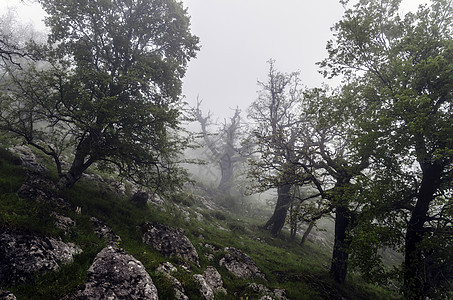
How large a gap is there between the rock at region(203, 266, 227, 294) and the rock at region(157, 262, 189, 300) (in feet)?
5.34

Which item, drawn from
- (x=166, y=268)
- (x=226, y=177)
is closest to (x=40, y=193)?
(x=166, y=268)

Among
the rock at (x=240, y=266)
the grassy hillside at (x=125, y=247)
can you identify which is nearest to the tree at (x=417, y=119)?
the grassy hillside at (x=125, y=247)

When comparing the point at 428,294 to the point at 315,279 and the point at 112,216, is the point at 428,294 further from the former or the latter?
the point at 112,216

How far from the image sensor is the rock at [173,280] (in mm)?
5956

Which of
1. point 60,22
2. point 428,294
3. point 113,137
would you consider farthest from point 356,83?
point 60,22

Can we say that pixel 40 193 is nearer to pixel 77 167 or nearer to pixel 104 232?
pixel 77 167

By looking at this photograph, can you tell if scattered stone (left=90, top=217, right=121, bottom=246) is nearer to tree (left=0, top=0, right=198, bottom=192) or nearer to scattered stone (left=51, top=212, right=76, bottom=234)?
scattered stone (left=51, top=212, right=76, bottom=234)

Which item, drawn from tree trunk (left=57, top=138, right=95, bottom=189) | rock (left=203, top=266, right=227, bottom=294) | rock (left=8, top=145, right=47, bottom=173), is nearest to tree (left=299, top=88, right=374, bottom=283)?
rock (left=203, top=266, right=227, bottom=294)

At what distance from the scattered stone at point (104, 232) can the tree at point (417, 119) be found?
11.2 meters

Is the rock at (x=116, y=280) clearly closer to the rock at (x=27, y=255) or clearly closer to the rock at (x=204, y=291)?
the rock at (x=27, y=255)

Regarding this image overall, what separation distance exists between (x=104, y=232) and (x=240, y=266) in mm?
6151

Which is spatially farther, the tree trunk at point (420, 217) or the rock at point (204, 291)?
the tree trunk at point (420, 217)

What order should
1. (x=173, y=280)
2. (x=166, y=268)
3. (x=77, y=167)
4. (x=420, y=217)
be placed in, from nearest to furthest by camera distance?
(x=173, y=280) → (x=166, y=268) → (x=420, y=217) → (x=77, y=167)

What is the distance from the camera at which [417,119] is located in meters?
6.95
